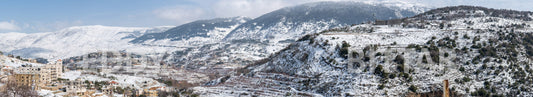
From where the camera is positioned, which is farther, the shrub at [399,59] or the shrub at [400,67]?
the shrub at [399,59]

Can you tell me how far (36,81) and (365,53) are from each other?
53610mm

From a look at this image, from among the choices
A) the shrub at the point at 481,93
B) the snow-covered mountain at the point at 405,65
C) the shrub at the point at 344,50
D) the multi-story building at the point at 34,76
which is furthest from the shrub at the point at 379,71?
the multi-story building at the point at 34,76

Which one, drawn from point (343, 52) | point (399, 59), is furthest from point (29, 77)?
point (399, 59)

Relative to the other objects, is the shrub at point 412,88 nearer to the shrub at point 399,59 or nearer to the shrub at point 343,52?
the shrub at point 399,59

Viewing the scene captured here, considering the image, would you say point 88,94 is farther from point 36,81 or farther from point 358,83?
point 358,83

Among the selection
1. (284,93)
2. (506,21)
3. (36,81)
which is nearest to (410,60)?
(284,93)

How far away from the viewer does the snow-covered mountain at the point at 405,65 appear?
4391 centimetres

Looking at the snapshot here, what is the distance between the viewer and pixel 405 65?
48.8 meters

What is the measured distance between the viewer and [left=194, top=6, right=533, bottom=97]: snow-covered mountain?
43.9 m

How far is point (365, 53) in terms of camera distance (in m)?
53.8

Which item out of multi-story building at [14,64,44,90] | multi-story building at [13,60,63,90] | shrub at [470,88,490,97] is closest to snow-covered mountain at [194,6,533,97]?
shrub at [470,88,490,97]

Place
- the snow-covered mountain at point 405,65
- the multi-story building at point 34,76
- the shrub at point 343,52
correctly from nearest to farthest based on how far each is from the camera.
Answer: the snow-covered mountain at point 405,65, the shrub at point 343,52, the multi-story building at point 34,76

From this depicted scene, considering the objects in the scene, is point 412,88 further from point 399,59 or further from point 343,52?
point 343,52

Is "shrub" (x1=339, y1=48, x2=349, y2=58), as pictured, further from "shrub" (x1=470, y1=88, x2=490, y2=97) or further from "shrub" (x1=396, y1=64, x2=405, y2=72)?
"shrub" (x1=470, y1=88, x2=490, y2=97)
